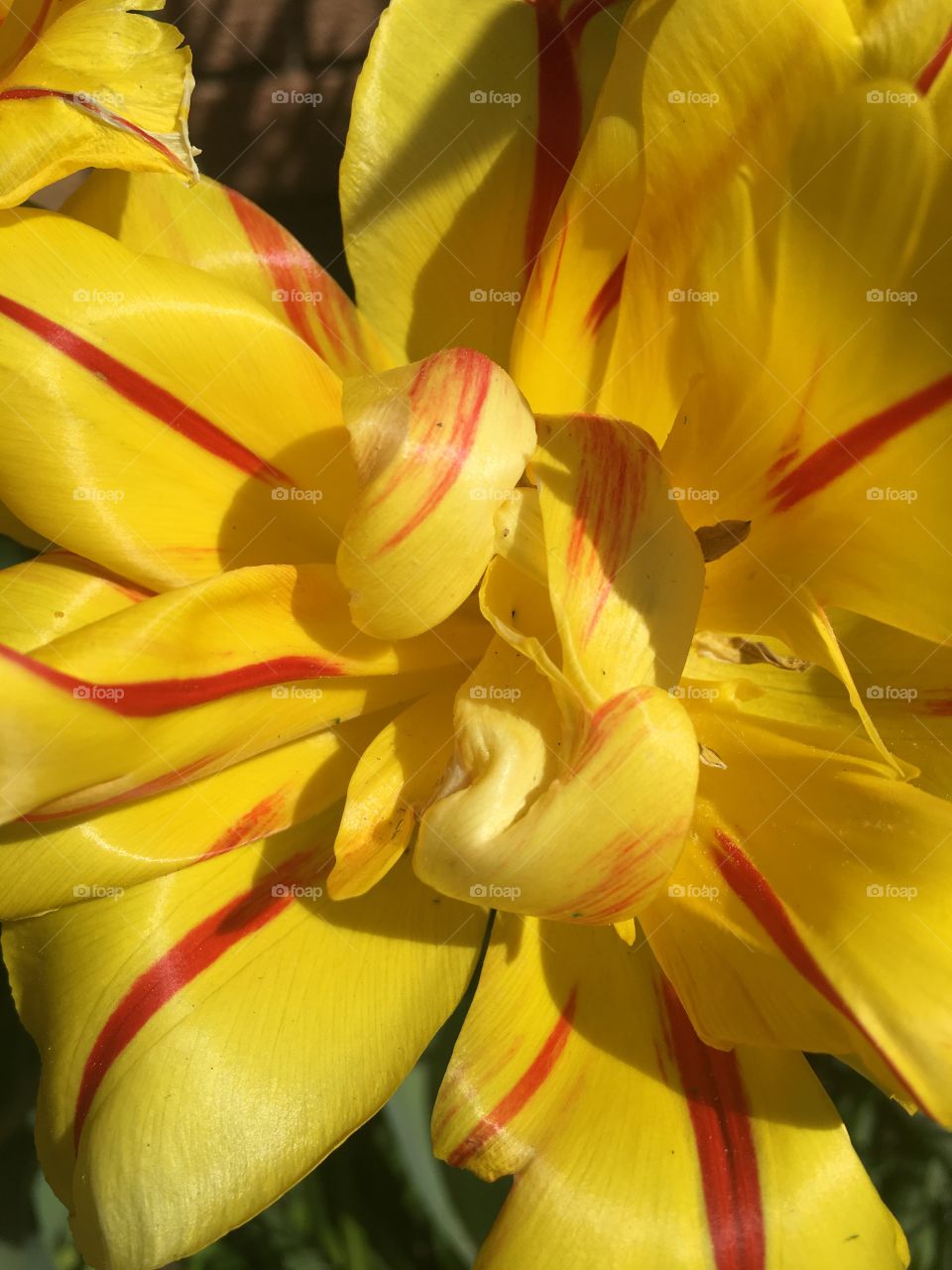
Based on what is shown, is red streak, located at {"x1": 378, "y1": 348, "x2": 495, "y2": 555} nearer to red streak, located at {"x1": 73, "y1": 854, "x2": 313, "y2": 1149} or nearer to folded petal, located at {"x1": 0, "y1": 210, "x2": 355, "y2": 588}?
folded petal, located at {"x1": 0, "y1": 210, "x2": 355, "y2": 588}

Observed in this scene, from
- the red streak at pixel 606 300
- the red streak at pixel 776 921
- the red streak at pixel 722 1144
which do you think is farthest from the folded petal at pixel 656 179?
the red streak at pixel 722 1144

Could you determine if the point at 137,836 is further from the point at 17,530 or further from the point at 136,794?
the point at 17,530

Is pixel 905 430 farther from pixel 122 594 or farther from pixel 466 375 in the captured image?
pixel 122 594

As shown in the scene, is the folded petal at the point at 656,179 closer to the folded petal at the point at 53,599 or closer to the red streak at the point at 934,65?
the red streak at the point at 934,65

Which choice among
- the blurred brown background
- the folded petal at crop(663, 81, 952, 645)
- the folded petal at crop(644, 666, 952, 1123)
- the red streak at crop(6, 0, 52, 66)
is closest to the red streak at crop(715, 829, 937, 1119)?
the folded petal at crop(644, 666, 952, 1123)

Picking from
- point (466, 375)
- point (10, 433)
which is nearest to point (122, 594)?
point (10, 433)
